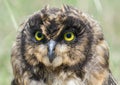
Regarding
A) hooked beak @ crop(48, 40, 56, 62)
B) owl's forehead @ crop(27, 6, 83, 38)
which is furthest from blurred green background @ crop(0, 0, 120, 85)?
hooked beak @ crop(48, 40, 56, 62)

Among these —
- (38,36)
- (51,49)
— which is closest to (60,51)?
(51,49)

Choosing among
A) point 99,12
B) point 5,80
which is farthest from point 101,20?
point 5,80

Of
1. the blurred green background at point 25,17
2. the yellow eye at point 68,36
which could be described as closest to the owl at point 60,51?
the yellow eye at point 68,36

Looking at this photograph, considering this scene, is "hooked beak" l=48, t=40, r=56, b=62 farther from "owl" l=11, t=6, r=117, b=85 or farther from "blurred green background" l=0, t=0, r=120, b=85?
"blurred green background" l=0, t=0, r=120, b=85

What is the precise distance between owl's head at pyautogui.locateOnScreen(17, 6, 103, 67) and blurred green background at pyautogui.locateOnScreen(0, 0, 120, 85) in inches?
28.2

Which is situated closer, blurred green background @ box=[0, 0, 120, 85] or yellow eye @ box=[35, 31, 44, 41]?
yellow eye @ box=[35, 31, 44, 41]

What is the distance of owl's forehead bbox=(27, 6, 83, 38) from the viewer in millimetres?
11812

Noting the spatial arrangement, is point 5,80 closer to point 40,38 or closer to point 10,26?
point 10,26

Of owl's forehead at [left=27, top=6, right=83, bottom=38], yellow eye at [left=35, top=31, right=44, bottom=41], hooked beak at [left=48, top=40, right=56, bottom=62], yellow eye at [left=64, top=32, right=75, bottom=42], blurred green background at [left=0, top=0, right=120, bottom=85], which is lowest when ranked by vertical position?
hooked beak at [left=48, top=40, right=56, bottom=62]

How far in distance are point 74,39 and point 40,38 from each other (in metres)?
0.31

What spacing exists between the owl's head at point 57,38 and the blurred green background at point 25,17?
2.35ft

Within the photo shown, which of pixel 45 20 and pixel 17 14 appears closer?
pixel 45 20

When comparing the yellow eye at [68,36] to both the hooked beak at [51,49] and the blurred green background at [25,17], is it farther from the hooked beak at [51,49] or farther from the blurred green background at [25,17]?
the blurred green background at [25,17]

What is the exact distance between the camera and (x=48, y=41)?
11.8 m
